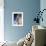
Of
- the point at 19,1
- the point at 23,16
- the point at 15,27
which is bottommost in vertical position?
the point at 15,27

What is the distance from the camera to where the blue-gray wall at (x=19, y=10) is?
525 centimetres

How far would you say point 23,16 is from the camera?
5.30 meters

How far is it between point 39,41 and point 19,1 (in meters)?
2.95

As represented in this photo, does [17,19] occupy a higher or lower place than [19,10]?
lower

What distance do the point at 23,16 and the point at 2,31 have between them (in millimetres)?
1002

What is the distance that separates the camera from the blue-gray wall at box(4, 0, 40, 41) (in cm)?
525

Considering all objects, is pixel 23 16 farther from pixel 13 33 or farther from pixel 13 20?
pixel 13 33

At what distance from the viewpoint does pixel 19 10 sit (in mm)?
5277

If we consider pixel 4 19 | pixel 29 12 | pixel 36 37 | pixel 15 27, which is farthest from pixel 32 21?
pixel 36 37

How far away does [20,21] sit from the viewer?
532 centimetres

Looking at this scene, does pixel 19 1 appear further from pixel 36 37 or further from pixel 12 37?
pixel 36 37

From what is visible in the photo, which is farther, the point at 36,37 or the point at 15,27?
the point at 15,27

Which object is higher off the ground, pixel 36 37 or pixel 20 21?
pixel 20 21

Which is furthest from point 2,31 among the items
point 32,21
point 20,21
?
point 32,21
